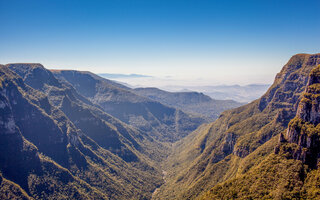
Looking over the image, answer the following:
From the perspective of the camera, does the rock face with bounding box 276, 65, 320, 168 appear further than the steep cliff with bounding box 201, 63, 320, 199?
Yes

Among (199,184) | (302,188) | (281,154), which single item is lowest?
(199,184)

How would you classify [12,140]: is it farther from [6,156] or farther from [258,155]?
[258,155]

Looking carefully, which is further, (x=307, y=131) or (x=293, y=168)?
(x=307, y=131)

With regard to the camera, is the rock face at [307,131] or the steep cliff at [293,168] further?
the rock face at [307,131]

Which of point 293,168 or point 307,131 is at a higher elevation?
point 307,131

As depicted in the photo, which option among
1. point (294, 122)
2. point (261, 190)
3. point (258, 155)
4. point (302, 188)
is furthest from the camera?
point (258, 155)

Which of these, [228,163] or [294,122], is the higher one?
[294,122]

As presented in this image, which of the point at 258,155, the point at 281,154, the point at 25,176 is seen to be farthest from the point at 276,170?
the point at 25,176

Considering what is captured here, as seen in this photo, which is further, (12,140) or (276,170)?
(12,140)
